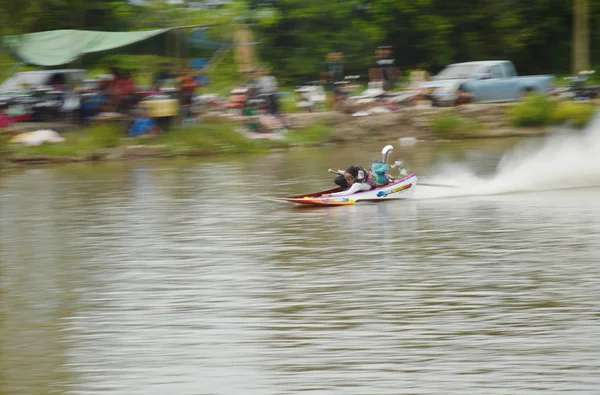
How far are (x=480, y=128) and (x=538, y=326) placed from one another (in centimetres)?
2288

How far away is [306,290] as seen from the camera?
11008 millimetres

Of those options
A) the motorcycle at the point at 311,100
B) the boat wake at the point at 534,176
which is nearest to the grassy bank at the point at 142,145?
the motorcycle at the point at 311,100

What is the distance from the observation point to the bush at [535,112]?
31.5 m

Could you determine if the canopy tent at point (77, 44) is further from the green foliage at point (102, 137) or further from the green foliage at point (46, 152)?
the green foliage at point (46, 152)

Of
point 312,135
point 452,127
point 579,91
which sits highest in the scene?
point 579,91

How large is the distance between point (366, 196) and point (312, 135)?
13025 mm

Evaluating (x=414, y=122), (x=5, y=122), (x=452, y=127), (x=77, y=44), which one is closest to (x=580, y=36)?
(x=452, y=127)

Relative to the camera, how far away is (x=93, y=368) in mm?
8391

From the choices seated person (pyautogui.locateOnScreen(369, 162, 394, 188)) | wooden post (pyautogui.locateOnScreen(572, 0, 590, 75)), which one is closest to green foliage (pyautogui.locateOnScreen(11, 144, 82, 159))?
seated person (pyautogui.locateOnScreen(369, 162, 394, 188))

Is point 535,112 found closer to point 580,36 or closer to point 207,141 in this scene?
point 580,36

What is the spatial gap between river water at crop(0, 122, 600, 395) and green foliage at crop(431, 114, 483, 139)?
1082cm

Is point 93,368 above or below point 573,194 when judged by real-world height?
above

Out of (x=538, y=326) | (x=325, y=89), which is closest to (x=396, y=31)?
(x=325, y=89)

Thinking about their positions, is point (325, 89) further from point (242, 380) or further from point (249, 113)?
point (242, 380)
